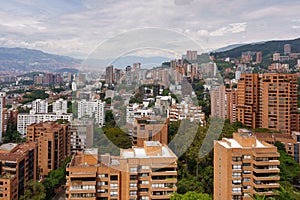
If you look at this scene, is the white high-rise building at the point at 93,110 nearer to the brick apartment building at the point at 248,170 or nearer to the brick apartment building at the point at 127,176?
the brick apartment building at the point at 127,176

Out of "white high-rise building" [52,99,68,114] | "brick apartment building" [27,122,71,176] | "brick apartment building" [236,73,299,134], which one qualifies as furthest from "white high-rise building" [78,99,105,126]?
"white high-rise building" [52,99,68,114]

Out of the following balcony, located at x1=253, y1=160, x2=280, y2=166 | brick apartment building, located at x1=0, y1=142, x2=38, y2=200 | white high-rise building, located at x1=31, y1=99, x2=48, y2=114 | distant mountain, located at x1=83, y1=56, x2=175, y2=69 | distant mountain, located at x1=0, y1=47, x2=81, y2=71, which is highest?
distant mountain, located at x1=0, y1=47, x2=81, y2=71

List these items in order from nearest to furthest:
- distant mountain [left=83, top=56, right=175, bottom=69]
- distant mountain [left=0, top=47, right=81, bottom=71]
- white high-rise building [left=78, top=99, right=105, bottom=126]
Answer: distant mountain [left=83, top=56, right=175, bottom=69] < white high-rise building [left=78, top=99, right=105, bottom=126] < distant mountain [left=0, top=47, right=81, bottom=71]

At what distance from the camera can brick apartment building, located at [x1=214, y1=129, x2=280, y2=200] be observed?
311 cm

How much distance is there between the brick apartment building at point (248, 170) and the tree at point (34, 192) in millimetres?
2401

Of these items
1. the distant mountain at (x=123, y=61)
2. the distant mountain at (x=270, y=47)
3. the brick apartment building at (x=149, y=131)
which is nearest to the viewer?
the distant mountain at (x=123, y=61)

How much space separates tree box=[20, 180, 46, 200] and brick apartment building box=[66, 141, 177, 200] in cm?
118

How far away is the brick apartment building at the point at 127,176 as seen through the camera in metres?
2.89

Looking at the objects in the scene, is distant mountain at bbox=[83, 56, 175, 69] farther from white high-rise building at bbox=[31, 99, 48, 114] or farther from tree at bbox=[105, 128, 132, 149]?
white high-rise building at bbox=[31, 99, 48, 114]

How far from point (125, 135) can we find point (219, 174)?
1.31 m

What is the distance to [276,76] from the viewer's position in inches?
253

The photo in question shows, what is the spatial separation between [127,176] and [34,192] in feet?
5.88

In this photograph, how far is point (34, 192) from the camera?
4.00 metres

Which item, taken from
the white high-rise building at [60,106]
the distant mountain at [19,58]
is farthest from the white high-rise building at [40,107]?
the distant mountain at [19,58]
